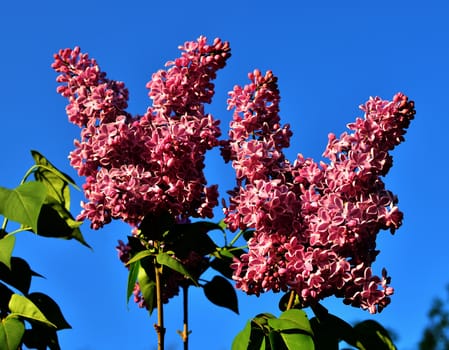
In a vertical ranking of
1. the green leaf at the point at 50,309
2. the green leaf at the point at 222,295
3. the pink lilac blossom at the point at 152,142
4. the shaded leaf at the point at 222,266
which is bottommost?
the green leaf at the point at 50,309

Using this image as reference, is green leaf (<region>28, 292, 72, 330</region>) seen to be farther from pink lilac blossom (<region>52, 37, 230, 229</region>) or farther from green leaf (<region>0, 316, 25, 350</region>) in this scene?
pink lilac blossom (<region>52, 37, 230, 229</region>)

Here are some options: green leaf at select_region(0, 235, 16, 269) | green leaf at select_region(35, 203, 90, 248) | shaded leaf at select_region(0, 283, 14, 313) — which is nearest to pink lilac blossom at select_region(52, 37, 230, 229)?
green leaf at select_region(35, 203, 90, 248)

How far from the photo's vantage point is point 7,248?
2.07m

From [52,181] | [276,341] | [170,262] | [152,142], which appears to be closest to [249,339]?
[276,341]

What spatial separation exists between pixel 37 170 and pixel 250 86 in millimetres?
767

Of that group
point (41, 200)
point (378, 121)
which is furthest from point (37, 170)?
point (378, 121)

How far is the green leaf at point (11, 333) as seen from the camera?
2021 mm

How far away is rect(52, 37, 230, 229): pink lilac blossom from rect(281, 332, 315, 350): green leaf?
17.2 inches

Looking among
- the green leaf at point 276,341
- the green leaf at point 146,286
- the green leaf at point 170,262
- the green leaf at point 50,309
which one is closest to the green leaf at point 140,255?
the green leaf at point 170,262

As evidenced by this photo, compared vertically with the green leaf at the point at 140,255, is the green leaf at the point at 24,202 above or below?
above

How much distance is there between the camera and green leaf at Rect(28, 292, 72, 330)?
7.32ft

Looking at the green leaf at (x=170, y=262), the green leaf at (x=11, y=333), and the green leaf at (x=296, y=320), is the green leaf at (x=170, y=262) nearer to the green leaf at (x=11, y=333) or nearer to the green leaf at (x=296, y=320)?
the green leaf at (x=296, y=320)

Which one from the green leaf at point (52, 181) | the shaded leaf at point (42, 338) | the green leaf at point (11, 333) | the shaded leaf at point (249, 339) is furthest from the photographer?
the green leaf at point (52, 181)

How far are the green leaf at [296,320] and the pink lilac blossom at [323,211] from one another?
1.8 inches
